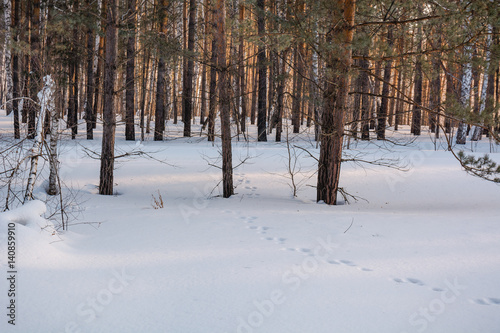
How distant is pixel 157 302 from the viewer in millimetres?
3113

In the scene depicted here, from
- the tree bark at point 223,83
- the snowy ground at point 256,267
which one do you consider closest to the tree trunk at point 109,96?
the snowy ground at point 256,267

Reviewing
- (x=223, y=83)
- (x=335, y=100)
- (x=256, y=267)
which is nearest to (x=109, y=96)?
(x=223, y=83)

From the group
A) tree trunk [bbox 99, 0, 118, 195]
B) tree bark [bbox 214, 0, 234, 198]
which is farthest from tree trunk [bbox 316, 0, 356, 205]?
tree trunk [bbox 99, 0, 118, 195]

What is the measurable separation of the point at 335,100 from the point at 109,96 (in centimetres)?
410

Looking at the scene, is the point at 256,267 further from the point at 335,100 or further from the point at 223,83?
the point at 223,83

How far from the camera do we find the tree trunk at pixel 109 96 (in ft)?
23.2

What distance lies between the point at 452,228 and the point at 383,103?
1166cm

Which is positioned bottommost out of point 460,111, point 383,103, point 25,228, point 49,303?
point 49,303

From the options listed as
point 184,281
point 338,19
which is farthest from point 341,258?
point 338,19

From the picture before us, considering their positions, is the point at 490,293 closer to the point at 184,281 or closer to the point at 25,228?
the point at 184,281

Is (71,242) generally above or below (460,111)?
below

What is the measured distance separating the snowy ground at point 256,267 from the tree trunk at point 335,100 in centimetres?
48

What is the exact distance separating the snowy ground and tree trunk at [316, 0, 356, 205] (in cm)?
48

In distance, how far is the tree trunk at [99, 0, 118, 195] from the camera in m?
7.09
